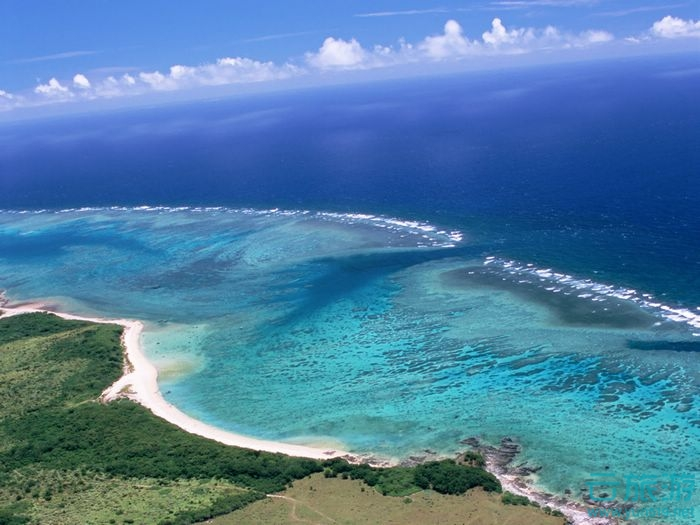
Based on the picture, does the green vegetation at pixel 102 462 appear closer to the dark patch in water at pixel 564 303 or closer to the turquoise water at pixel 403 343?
the turquoise water at pixel 403 343

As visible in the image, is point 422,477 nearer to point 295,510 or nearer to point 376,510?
point 376,510

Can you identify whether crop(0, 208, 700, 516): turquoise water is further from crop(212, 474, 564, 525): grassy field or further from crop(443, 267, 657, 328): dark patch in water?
crop(212, 474, 564, 525): grassy field

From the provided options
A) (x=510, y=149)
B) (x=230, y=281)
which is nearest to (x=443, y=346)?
(x=230, y=281)

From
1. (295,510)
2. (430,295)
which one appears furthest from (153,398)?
(430,295)

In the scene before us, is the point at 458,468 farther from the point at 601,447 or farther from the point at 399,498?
the point at 601,447

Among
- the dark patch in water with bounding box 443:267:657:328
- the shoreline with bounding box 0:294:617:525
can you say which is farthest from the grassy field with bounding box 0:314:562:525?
the dark patch in water with bounding box 443:267:657:328

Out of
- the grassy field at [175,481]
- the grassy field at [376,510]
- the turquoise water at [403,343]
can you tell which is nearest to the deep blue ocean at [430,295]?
the turquoise water at [403,343]
